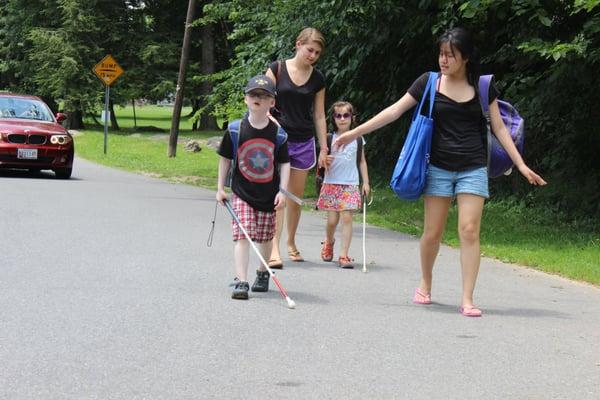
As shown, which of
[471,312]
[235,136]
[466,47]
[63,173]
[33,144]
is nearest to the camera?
[466,47]

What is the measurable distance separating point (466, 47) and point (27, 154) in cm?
1275

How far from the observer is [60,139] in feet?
59.8

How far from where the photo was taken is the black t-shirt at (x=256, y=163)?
7.12 meters

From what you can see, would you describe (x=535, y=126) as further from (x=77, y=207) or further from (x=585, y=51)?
(x=77, y=207)

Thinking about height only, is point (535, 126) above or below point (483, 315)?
above

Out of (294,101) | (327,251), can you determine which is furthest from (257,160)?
(327,251)

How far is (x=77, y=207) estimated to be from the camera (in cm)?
1309

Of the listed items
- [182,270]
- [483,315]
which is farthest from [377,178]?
[483,315]

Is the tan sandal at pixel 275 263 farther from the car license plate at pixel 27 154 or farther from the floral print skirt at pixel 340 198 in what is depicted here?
the car license plate at pixel 27 154

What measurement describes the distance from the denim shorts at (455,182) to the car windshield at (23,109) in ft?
44.9

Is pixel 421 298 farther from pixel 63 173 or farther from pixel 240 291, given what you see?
pixel 63 173

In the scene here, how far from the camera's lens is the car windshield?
1904 centimetres

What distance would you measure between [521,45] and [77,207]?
6056 mm

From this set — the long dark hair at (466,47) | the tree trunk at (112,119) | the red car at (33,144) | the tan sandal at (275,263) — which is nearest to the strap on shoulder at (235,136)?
the long dark hair at (466,47)
